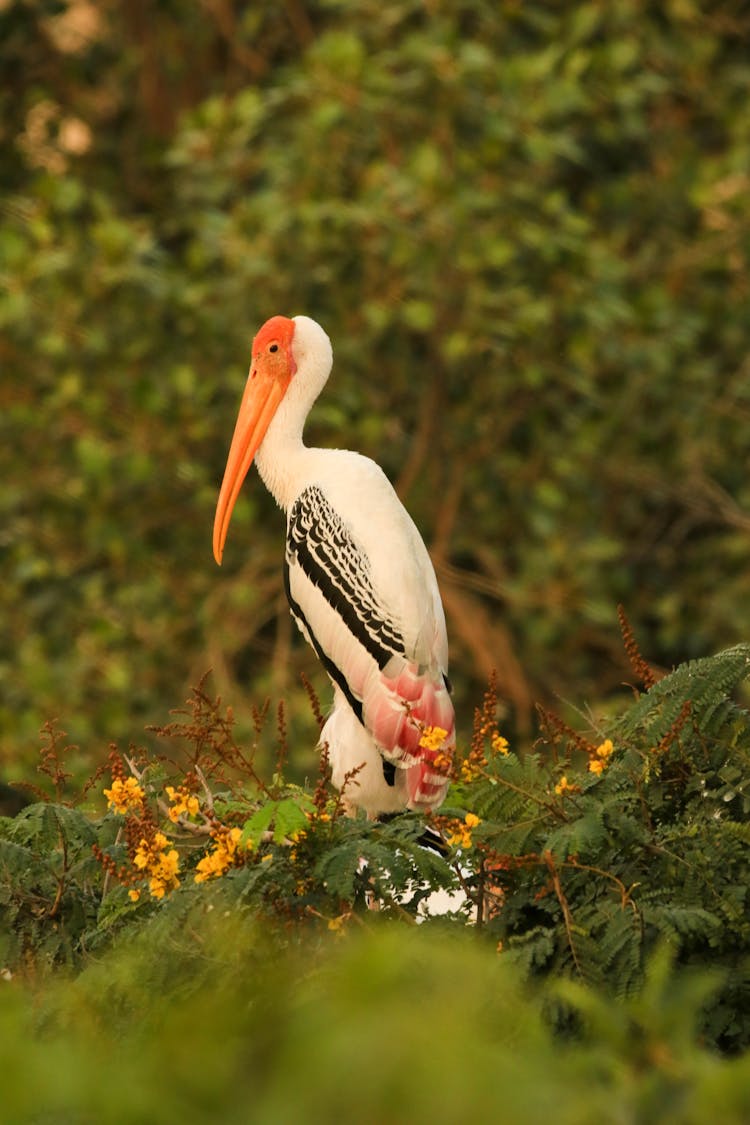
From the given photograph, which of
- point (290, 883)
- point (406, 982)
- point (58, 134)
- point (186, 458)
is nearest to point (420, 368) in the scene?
point (186, 458)

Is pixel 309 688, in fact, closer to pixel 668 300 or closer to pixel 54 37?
pixel 668 300

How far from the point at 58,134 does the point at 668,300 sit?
12.7ft

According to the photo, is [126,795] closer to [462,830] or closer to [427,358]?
[462,830]

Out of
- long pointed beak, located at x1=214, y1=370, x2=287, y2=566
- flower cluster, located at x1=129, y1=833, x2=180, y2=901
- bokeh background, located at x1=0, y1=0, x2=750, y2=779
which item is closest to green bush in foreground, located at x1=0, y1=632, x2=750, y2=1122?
A: flower cluster, located at x1=129, y1=833, x2=180, y2=901

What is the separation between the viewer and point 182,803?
3535mm

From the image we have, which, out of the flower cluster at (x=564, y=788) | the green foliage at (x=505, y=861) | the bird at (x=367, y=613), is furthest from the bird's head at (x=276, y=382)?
the flower cluster at (x=564, y=788)

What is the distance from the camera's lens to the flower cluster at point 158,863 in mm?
3445

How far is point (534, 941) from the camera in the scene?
3176 mm

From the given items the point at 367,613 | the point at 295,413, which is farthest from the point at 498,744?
the point at 295,413

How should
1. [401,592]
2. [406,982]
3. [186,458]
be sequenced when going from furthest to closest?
[186,458]
[401,592]
[406,982]

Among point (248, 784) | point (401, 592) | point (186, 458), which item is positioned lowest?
point (186, 458)

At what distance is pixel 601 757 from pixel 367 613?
6.73ft

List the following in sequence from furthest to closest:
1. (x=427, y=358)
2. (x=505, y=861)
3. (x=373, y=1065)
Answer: (x=427, y=358), (x=505, y=861), (x=373, y=1065)

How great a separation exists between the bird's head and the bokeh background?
3.69 metres
